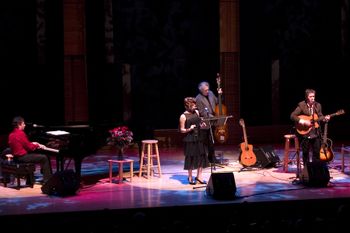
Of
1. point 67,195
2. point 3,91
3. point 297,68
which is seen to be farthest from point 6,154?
point 297,68

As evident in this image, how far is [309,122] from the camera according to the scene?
10.8 m

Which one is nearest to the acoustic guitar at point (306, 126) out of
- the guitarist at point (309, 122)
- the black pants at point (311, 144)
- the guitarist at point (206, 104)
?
the guitarist at point (309, 122)

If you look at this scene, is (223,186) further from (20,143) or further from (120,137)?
(20,143)

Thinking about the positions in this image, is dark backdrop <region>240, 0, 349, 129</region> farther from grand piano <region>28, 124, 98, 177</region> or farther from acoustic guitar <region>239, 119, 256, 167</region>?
grand piano <region>28, 124, 98, 177</region>

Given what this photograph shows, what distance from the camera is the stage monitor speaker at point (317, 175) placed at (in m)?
9.94

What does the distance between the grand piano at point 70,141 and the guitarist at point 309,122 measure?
3.41 m

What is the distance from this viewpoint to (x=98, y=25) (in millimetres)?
14930

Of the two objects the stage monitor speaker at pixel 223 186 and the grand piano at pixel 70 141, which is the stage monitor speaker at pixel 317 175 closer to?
the stage monitor speaker at pixel 223 186

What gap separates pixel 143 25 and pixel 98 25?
107 centimetres

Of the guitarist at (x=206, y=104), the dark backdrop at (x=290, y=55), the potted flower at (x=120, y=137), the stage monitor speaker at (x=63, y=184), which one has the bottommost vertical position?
the stage monitor speaker at (x=63, y=184)

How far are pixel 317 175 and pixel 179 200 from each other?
7.47 feet

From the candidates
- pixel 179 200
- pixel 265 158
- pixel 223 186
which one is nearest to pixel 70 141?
pixel 179 200

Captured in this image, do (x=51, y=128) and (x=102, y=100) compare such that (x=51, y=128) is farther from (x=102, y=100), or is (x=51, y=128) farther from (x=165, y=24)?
(x=165, y=24)

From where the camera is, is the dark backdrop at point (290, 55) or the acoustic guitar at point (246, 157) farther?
the dark backdrop at point (290, 55)
